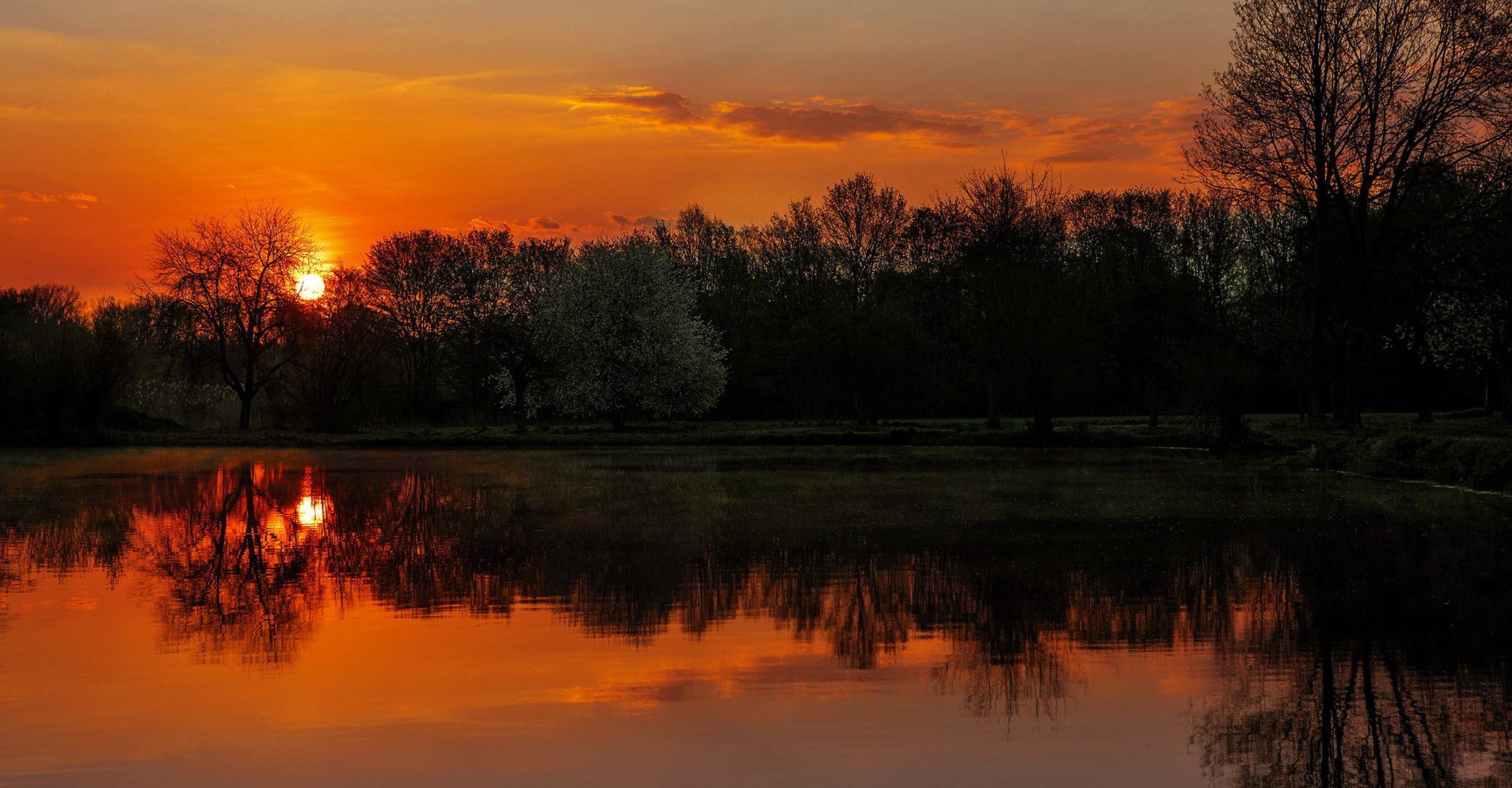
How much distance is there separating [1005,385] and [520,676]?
118ft

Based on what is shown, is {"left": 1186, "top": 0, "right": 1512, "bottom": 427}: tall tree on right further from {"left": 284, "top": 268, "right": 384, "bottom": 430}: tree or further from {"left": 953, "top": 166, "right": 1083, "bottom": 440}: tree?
{"left": 284, "top": 268, "right": 384, "bottom": 430}: tree

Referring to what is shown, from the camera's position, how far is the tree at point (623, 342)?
49031 mm

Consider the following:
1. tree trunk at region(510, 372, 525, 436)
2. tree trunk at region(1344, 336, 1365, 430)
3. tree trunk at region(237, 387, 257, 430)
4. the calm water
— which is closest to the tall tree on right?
tree trunk at region(1344, 336, 1365, 430)

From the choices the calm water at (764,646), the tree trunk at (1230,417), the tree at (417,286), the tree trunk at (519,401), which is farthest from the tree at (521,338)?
the calm water at (764,646)

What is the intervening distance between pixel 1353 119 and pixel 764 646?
28025 millimetres

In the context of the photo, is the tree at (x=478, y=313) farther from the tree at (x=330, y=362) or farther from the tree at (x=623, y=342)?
the tree at (x=330, y=362)

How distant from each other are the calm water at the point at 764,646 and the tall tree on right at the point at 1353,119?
52.2ft

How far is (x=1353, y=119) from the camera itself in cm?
2989

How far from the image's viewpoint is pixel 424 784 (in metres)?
5.43

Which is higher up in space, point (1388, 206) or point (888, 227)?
point (888, 227)

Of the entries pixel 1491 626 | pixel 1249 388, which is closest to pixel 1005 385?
pixel 1249 388

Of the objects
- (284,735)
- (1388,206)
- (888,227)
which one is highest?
(888,227)

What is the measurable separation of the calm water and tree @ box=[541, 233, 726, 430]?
3178 cm

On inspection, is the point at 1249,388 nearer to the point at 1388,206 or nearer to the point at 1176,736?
the point at 1388,206
